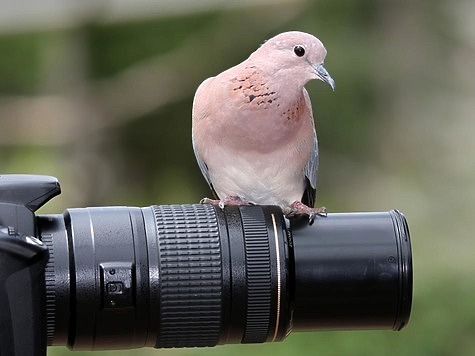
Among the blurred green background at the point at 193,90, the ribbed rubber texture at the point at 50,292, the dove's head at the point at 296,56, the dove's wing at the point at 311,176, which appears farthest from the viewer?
the blurred green background at the point at 193,90

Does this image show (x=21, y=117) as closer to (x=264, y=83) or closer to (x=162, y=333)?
(x=264, y=83)

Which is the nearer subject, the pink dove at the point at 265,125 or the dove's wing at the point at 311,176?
the pink dove at the point at 265,125

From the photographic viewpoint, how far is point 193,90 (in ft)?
17.0

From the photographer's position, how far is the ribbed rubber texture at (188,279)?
1.92 meters

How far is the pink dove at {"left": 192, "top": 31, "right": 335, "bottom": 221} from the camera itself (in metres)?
2.33

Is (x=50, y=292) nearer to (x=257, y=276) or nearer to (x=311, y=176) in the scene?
(x=257, y=276)

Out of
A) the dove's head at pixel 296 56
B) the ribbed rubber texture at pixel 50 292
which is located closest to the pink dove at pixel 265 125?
the dove's head at pixel 296 56

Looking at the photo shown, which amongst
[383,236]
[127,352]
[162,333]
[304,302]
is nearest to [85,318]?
[162,333]

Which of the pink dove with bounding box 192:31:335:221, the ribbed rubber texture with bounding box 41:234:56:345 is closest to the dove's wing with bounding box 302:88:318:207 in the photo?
the pink dove with bounding box 192:31:335:221

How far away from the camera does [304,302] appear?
76.7 inches

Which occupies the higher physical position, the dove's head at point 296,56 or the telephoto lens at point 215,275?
the dove's head at point 296,56

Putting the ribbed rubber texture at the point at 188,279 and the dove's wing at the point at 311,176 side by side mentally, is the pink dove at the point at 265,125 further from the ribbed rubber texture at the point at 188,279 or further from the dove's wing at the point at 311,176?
the ribbed rubber texture at the point at 188,279

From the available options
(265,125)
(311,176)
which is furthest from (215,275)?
(311,176)

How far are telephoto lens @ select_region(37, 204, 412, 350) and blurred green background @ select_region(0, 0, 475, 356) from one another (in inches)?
108
